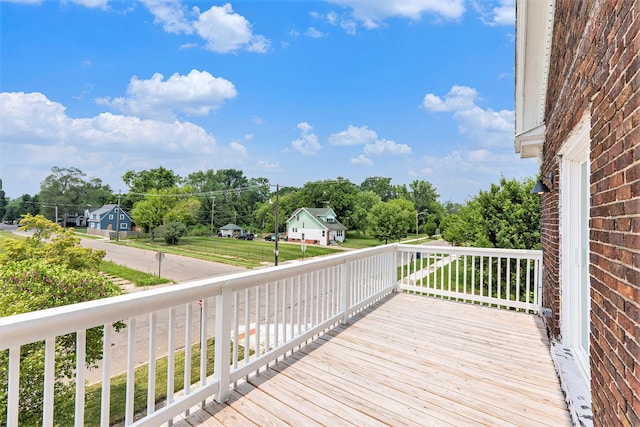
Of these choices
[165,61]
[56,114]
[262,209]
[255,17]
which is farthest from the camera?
[262,209]

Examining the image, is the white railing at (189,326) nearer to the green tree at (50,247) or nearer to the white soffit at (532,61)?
the white soffit at (532,61)

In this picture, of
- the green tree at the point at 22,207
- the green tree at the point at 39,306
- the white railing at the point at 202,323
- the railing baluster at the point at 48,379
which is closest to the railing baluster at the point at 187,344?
the white railing at the point at 202,323

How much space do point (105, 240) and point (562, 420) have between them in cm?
1296

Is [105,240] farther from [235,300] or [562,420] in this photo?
[562,420]

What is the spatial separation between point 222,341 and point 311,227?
26.0 metres

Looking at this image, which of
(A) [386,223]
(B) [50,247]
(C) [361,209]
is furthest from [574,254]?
(C) [361,209]

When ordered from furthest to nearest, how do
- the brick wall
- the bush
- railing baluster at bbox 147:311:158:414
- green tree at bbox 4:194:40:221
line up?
green tree at bbox 4:194:40:221 → the bush → railing baluster at bbox 147:311:158:414 → the brick wall

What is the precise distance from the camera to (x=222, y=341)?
7.13 ft

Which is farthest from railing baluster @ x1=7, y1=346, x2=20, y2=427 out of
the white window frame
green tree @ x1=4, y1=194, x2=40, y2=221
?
green tree @ x1=4, y1=194, x2=40, y2=221

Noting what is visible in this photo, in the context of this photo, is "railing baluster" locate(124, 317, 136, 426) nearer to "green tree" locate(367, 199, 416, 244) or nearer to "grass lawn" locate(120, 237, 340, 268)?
"grass lawn" locate(120, 237, 340, 268)

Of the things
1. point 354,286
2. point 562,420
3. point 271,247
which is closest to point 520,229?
point 354,286

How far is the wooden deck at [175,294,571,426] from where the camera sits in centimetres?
204

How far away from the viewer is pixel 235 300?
2.28 meters

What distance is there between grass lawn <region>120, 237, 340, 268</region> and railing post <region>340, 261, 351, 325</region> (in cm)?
1060
